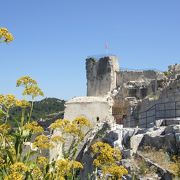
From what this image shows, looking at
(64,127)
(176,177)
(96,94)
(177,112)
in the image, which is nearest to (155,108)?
(177,112)

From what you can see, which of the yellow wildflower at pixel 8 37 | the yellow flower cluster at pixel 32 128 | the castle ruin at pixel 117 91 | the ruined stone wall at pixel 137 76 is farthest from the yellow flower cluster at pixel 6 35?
the ruined stone wall at pixel 137 76

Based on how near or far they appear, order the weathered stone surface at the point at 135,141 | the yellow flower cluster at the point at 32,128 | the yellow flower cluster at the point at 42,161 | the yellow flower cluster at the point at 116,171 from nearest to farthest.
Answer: the yellow flower cluster at the point at 116,171
the yellow flower cluster at the point at 32,128
the yellow flower cluster at the point at 42,161
the weathered stone surface at the point at 135,141

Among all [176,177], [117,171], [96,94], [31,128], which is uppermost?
[96,94]

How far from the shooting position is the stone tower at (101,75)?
123ft

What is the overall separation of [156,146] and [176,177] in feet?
8.90

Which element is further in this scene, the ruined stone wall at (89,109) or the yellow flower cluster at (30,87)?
the ruined stone wall at (89,109)

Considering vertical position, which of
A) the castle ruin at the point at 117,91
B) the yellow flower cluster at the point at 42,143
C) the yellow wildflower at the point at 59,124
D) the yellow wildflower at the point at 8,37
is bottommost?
the yellow flower cluster at the point at 42,143

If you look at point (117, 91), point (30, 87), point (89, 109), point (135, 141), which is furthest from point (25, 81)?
point (117, 91)

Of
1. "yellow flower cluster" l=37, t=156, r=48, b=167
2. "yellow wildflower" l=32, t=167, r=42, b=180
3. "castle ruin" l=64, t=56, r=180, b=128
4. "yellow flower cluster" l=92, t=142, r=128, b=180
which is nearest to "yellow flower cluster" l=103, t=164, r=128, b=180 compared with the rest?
"yellow flower cluster" l=92, t=142, r=128, b=180

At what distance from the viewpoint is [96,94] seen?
38031 mm

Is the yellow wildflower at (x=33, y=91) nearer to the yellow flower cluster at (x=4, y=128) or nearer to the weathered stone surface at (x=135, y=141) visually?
the yellow flower cluster at (x=4, y=128)

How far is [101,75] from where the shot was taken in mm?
38406

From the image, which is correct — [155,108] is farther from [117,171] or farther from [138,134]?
[117,171]

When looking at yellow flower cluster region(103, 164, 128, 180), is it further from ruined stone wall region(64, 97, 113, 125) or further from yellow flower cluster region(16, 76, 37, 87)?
ruined stone wall region(64, 97, 113, 125)
